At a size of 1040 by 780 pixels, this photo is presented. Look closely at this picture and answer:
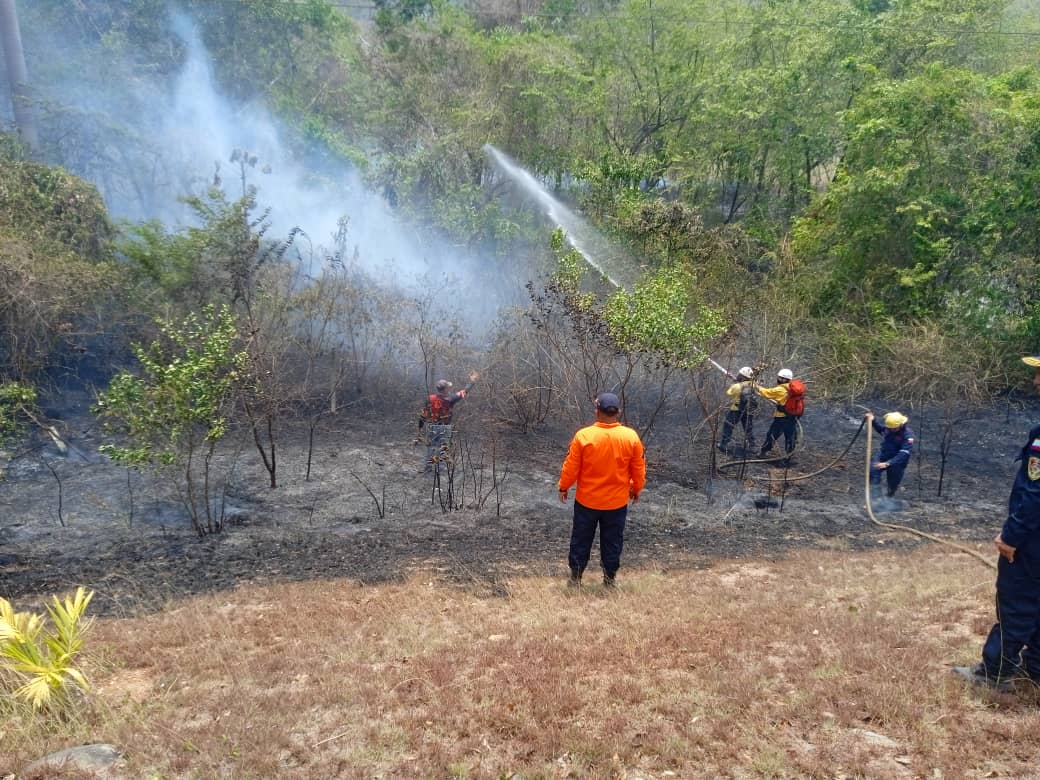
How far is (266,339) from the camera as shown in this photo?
11500 millimetres

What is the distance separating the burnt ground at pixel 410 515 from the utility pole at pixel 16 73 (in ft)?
30.5

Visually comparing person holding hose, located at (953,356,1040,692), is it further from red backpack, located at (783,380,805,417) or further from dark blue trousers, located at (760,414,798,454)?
dark blue trousers, located at (760,414,798,454)

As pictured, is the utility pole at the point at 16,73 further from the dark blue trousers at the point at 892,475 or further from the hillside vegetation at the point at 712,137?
the dark blue trousers at the point at 892,475

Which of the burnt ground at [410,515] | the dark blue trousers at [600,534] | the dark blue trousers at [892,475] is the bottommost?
the burnt ground at [410,515]

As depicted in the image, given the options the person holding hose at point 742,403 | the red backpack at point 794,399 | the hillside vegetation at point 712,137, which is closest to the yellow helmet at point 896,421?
the red backpack at point 794,399

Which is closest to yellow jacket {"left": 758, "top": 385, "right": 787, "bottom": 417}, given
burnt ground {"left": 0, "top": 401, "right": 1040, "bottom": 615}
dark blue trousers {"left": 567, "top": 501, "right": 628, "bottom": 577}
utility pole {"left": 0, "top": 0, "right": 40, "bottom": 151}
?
burnt ground {"left": 0, "top": 401, "right": 1040, "bottom": 615}

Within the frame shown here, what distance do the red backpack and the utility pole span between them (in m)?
16.4

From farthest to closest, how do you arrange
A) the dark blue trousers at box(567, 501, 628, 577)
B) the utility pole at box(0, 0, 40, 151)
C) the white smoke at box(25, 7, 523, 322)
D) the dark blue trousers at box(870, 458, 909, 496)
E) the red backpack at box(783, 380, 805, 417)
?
the white smoke at box(25, 7, 523, 322), the utility pole at box(0, 0, 40, 151), the red backpack at box(783, 380, 805, 417), the dark blue trousers at box(870, 458, 909, 496), the dark blue trousers at box(567, 501, 628, 577)

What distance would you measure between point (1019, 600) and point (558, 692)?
261 cm

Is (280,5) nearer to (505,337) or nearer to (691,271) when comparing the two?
(505,337)

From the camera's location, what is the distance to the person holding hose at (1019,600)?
406 centimetres

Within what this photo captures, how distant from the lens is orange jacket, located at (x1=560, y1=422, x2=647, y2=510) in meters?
5.94

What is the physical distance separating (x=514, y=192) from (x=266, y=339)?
8.19 metres

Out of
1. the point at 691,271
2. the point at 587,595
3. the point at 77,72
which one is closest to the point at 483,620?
the point at 587,595
